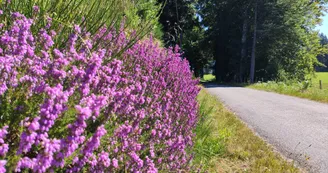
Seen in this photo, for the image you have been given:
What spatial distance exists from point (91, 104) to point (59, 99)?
0.57ft

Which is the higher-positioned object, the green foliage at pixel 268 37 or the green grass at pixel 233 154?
the green foliage at pixel 268 37

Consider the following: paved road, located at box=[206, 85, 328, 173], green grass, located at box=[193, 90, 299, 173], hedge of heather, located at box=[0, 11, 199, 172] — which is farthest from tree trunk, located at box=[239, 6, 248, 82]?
hedge of heather, located at box=[0, 11, 199, 172]

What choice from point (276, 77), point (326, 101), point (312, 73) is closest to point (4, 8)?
point (326, 101)

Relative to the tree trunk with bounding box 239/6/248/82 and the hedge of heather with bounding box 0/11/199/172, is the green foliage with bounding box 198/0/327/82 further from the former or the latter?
the hedge of heather with bounding box 0/11/199/172

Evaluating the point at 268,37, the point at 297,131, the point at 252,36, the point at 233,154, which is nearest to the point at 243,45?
the point at 252,36

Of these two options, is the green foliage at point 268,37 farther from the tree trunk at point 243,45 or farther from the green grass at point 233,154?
the green grass at point 233,154

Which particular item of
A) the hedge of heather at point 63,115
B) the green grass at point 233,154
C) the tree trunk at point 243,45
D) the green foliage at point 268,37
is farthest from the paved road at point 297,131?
the tree trunk at point 243,45

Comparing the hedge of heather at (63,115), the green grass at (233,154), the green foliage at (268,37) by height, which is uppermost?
the green foliage at (268,37)

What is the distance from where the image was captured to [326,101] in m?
13.0

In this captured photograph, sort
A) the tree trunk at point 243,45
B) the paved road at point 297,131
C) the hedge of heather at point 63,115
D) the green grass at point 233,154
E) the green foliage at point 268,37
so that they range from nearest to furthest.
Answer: the hedge of heather at point 63,115 < the green grass at point 233,154 < the paved road at point 297,131 < the green foliage at point 268,37 < the tree trunk at point 243,45

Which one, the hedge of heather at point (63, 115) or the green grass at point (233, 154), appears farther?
the green grass at point (233, 154)

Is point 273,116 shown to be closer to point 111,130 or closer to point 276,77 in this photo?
point 111,130

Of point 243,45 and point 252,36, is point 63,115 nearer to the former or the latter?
point 243,45

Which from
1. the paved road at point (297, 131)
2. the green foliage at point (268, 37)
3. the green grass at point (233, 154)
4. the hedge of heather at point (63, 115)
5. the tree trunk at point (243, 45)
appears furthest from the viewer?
the tree trunk at point (243, 45)
